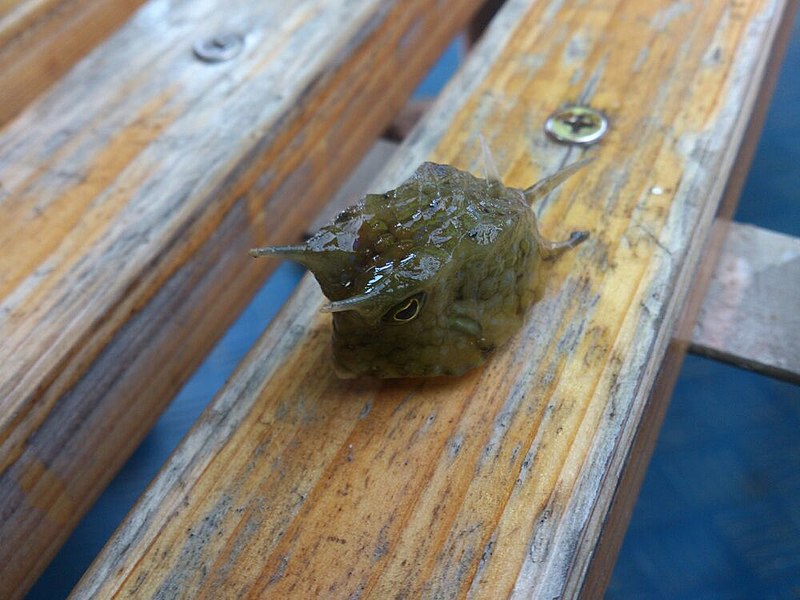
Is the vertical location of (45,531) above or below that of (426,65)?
above

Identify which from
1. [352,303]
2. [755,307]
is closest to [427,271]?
[352,303]

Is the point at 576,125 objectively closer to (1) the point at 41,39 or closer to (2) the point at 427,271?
(2) the point at 427,271

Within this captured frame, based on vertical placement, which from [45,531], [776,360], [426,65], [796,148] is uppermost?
[45,531]

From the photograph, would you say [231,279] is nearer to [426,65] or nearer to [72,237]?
[72,237]

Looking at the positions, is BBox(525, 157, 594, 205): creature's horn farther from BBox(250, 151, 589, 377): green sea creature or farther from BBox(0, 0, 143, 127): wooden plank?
BBox(0, 0, 143, 127): wooden plank

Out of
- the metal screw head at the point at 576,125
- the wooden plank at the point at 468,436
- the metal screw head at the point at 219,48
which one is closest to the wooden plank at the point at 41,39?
the metal screw head at the point at 219,48

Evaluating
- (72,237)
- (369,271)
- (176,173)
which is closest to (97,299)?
(72,237)

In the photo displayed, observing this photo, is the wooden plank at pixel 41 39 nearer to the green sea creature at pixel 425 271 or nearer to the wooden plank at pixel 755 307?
the green sea creature at pixel 425 271
